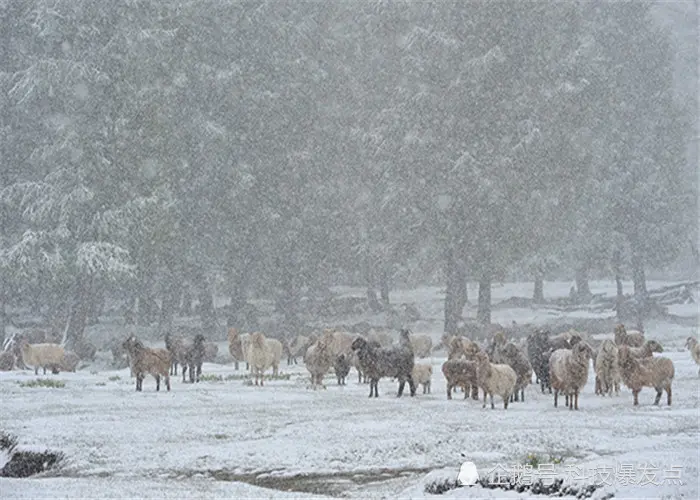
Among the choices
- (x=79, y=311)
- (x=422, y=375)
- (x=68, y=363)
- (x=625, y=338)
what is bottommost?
(x=422, y=375)

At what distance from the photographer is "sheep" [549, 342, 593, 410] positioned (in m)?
20.5

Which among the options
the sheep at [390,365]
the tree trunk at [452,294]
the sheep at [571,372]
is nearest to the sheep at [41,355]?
the sheep at [390,365]

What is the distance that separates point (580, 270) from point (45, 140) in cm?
3033

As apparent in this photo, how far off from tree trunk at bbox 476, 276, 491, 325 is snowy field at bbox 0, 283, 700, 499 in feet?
68.0

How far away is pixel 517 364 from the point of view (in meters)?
22.7

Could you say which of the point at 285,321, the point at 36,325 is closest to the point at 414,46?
the point at 285,321

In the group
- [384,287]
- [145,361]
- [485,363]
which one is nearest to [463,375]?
[485,363]

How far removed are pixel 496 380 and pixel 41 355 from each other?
15.7 meters

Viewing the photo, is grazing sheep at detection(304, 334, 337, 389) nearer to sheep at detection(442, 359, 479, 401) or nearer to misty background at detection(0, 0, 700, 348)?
sheep at detection(442, 359, 479, 401)

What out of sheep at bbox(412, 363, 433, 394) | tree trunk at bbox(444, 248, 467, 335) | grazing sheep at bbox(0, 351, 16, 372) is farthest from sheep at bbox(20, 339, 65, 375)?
tree trunk at bbox(444, 248, 467, 335)

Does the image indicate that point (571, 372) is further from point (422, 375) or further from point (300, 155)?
point (300, 155)

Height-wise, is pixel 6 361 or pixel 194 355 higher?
pixel 194 355

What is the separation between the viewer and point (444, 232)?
4428cm

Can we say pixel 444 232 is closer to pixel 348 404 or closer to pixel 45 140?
pixel 45 140
